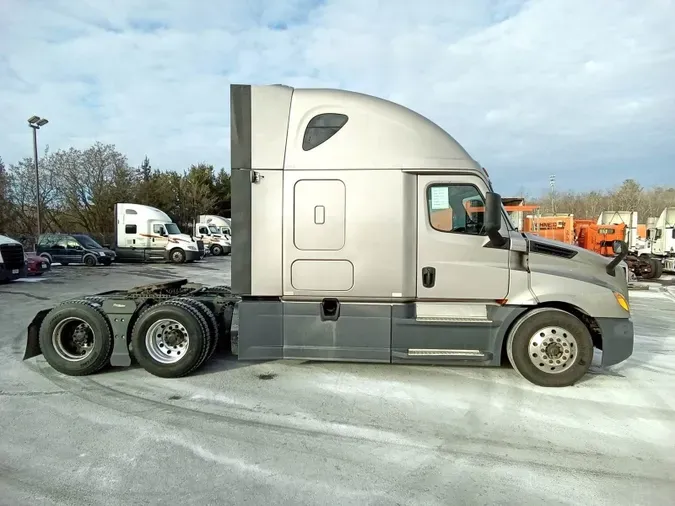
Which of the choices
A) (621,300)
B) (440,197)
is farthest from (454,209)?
(621,300)

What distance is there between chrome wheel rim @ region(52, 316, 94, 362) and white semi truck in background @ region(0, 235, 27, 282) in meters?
12.1

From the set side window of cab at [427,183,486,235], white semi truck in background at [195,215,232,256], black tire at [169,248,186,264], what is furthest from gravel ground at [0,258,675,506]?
white semi truck in background at [195,215,232,256]

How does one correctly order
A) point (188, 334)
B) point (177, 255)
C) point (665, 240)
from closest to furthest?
point (188, 334)
point (665, 240)
point (177, 255)

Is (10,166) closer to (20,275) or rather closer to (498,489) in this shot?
(20,275)

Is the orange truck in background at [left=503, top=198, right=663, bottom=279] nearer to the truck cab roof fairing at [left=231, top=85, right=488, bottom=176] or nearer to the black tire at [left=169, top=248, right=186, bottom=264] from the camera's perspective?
the truck cab roof fairing at [left=231, top=85, right=488, bottom=176]

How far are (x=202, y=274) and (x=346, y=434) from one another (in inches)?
672

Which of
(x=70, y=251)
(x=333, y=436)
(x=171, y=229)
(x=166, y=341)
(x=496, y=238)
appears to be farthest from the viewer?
(x=171, y=229)

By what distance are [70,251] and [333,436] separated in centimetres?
2421

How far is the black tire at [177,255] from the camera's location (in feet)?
86.0

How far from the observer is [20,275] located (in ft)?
51.7

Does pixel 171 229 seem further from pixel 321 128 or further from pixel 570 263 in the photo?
pixel 570 263

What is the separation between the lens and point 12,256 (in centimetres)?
1547

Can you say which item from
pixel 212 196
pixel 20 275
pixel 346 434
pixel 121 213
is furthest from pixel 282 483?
pixel 212 196

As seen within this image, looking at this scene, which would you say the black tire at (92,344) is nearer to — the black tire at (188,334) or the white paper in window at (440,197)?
the black tire at (188,334)
